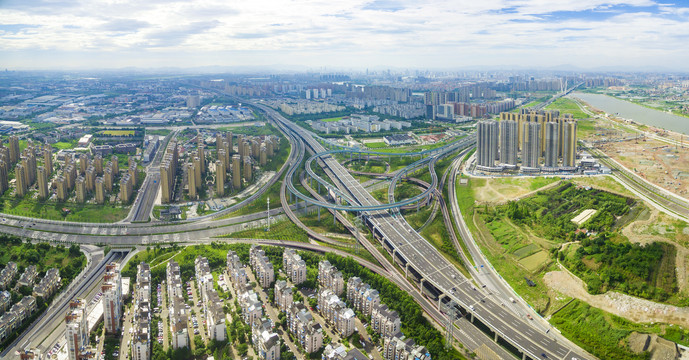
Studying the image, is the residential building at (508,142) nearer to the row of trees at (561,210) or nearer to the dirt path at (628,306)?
the row of trees at (561,210)

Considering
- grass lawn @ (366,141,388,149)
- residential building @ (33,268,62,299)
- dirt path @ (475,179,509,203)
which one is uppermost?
grass lawn @ (366,141,388,149)

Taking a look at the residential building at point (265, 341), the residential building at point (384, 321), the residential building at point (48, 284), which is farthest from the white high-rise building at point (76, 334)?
the residential building at point (384, 321)

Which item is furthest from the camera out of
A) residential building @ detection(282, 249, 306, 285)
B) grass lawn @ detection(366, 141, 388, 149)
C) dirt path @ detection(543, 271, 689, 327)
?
grass lawn @ detection(366, 141, 388, 149)

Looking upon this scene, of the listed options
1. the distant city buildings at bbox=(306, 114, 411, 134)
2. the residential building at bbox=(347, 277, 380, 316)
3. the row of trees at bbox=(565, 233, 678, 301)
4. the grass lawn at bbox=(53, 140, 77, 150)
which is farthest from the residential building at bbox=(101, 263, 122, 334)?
the distant city buildings at bbox=(306, 114, 411, 134)

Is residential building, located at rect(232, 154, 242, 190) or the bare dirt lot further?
residential building, located at rect(232, 154, 242, 190)

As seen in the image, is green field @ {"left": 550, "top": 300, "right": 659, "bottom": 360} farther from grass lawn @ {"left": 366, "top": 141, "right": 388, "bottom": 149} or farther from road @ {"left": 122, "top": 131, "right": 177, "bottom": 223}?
grass lawn @ {"left": 366, "top": 141, "right": 388, "bottom": 149}
